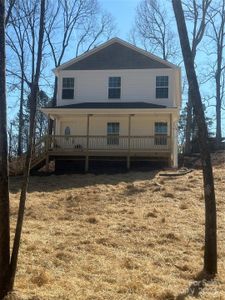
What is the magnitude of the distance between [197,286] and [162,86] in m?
22.6

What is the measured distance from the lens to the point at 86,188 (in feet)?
73.2

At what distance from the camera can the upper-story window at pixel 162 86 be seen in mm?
30828

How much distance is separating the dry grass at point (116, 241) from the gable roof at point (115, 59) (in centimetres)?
1005

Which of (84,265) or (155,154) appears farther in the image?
(155,154)

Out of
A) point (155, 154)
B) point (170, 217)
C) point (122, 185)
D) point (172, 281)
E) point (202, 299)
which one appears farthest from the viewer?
point (155, 154)

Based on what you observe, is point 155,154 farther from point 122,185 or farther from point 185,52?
point 185,52

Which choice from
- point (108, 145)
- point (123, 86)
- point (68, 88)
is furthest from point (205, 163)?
point (68, 88)

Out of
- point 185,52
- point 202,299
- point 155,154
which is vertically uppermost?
point 185,52

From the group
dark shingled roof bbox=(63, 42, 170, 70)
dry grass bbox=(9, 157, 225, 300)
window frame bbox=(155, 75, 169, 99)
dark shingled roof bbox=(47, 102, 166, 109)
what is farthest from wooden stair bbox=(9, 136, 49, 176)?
window frame bbox=(155, 75, 169, 99)

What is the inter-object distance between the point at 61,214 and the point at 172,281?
25.9 feet

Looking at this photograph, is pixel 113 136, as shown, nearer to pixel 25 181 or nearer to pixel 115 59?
pixel 115 59

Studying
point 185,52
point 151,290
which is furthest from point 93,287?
point 185,52

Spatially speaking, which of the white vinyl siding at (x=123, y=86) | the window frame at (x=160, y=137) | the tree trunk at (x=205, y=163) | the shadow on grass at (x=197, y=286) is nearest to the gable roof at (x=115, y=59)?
the white vinyl siding at (x=123, y=86)

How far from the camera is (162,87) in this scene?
30891 mm
